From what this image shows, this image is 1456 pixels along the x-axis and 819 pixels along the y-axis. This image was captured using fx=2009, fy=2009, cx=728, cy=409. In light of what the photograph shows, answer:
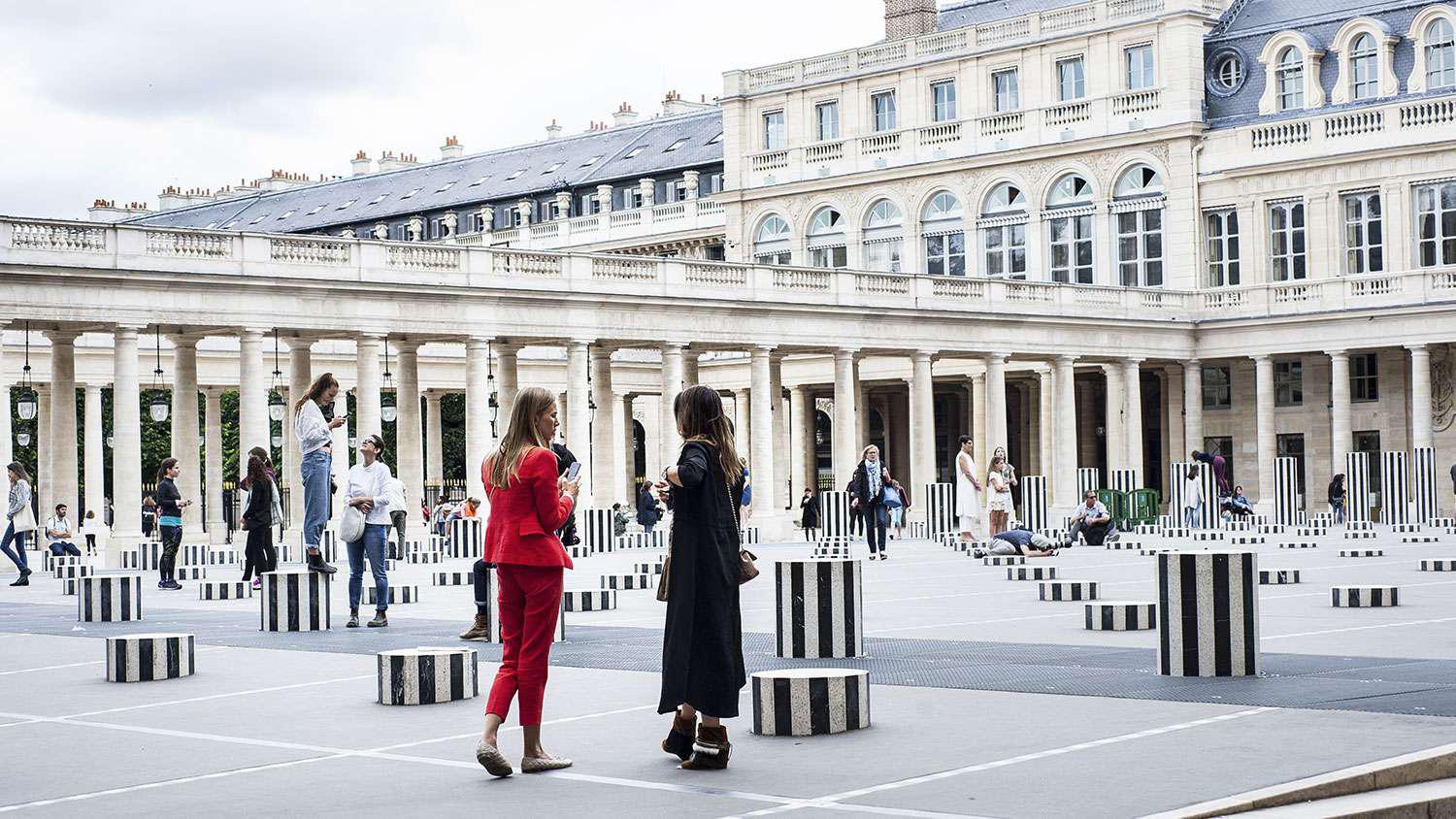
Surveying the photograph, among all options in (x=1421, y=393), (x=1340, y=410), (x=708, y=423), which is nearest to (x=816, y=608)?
(x=708, y=423)

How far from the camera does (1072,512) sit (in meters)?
54.6

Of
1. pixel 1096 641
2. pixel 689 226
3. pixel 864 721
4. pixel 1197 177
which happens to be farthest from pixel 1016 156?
pixel 864 721

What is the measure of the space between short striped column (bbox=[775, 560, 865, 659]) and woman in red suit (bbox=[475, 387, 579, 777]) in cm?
451

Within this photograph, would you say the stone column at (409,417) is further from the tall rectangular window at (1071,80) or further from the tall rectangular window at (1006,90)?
the tall rectangular window at (1071,80)

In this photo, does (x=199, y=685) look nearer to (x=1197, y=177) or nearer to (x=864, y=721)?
(x=864, y=721)

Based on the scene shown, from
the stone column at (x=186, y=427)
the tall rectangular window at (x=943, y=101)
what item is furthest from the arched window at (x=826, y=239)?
the stone column at (x=186, y=427)

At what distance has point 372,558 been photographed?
60.5ft

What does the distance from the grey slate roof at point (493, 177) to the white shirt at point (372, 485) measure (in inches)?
2212

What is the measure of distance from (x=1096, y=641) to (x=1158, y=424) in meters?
50.2

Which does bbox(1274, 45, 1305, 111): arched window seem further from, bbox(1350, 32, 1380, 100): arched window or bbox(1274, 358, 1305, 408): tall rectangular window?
bbox(1274, 358, 1305, 408): tall rectangular window

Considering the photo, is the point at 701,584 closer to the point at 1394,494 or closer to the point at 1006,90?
the point at 1394,494

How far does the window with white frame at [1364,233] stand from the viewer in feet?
184

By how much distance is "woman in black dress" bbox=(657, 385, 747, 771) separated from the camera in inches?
376

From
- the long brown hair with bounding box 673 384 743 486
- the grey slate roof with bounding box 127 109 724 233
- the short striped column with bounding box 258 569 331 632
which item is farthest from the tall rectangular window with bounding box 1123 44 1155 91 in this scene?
the long brown hair with bounding box 673 384 743 486
